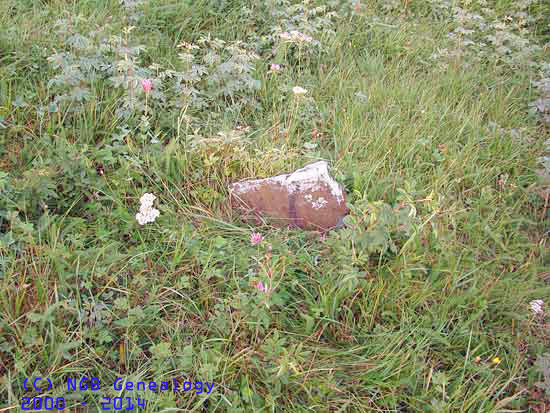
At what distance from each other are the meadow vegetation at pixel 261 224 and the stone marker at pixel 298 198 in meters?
0.09

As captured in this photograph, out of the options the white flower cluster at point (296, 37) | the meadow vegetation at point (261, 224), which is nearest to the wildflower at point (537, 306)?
the meadow vegetation at point (261, 224)

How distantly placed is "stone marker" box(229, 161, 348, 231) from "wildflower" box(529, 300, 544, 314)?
93 cm

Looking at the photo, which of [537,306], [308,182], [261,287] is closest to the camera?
[261,287]

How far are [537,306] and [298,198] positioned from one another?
3.89 ft

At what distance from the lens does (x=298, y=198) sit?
253 cm

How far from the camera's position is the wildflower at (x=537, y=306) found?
86.8 inches

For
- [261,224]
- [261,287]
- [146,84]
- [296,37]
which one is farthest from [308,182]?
[296,37]

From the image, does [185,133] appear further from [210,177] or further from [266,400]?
[266,400]

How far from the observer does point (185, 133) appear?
2752 millimetres

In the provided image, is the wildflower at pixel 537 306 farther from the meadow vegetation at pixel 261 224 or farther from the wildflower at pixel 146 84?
the wildflower at pixel 146 84

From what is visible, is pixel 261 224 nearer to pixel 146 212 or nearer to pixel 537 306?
pixel 146 212

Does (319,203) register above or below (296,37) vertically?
below

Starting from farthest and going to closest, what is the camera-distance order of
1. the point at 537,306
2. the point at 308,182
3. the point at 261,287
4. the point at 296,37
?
1. the point at 296,37
2. the point at 308,182
3. the point at 537,306
4. the point at 261,287

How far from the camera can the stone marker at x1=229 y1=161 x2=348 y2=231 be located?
2527mm
